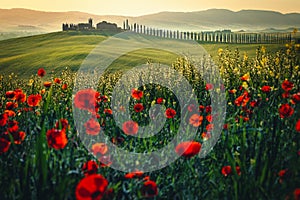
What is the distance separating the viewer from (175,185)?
3.46 meters

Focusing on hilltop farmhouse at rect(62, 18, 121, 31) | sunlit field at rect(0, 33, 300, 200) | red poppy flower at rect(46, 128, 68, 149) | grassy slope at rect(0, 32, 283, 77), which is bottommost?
grassy slope at rect(0, 32, 283, 77)

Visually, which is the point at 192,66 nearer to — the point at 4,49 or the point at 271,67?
the point at 271,67

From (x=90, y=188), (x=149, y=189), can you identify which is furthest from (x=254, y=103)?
(x=90, y=188)

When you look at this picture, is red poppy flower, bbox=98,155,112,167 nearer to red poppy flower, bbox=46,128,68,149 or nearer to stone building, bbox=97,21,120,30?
red poppy flower, bbox=46,128,68,149

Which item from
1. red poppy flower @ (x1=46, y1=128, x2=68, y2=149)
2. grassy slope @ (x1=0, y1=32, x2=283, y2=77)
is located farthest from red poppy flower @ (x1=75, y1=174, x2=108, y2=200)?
grassy slope @ (x1=0, y1=32, x2=283, y2=77)

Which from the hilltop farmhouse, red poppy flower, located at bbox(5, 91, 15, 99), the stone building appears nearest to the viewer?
red poppy flower, located at bbox(5, 91, 15, 99)

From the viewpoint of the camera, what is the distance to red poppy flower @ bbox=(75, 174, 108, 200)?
2.46 meters

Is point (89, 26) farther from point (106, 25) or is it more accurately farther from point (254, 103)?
point (254, 103)

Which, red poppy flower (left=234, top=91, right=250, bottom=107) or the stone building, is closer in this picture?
red poppy flower (left=234, top=91, right=250, bottom=107)

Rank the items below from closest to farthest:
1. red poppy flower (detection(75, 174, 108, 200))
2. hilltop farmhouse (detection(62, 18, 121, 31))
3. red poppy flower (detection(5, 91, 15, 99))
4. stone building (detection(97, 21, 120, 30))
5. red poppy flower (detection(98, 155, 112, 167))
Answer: red poppy flower (detection(75, 174, 108, 200)) < red poppy flower (detection(98, 155, 112, 167)) < red poppy flower (detection(5, 91, 15, 99)) < hilltop farmhouse (detection(62, 18, 121, 31)) < stone building (detection(97, 21, 120, 30))

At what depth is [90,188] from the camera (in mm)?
2461

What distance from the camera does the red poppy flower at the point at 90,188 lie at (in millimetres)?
2459

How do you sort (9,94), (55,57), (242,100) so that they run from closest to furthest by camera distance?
(9,94) < (242,100) < (55,57)

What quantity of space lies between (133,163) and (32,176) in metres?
1.09
